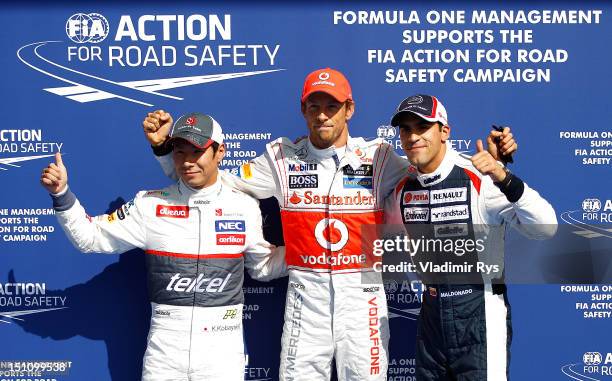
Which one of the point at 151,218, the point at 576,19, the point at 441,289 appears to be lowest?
the point at 441,289

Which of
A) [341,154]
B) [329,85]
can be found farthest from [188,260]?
[329,85]

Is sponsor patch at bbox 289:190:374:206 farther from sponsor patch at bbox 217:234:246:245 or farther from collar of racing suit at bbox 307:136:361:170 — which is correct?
sponsor patch at bbox 217:234:246:245

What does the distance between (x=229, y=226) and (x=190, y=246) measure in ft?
0.74

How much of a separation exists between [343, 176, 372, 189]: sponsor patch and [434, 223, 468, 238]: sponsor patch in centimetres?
41

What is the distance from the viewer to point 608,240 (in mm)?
3684

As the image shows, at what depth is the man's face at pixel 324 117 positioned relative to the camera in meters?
3.05

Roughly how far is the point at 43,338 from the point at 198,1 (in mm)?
2232

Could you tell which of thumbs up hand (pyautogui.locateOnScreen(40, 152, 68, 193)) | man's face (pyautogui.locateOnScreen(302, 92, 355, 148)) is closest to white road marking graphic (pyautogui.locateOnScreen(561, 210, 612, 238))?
man's face (pyautogui.locateOnScreen(302, 92, 355, 148))

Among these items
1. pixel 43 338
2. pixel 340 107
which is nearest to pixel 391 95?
pixel 340 107

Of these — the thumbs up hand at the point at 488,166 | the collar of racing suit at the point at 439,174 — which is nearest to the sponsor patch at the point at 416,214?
the collar of racing suit at the point at 439,174

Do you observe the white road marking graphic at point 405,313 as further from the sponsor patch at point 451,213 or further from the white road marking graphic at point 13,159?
the white road marking graphic at point 13,159

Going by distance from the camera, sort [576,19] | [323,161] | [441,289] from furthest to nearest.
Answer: [576,19] → [323,161] → [441,289]

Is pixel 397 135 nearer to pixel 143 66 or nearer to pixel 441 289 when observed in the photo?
pixel 441 289

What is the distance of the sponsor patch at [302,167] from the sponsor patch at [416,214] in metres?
0.52
